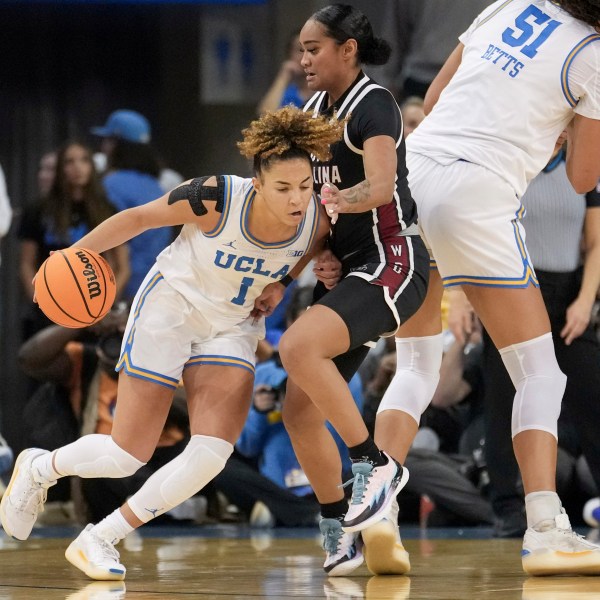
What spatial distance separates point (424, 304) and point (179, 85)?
5.02 metres

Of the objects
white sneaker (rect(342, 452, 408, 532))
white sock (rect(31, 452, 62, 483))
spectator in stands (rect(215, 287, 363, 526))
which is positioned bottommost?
spectator in stands (rect(215, 287, 363, 526))

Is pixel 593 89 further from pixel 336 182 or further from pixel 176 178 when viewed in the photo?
pixel 176 178

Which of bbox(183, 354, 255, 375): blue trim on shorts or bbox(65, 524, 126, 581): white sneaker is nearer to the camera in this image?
bbox(65, 524, 126, 581): white sneaker

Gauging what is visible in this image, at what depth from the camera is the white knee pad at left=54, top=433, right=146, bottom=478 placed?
4.02 m

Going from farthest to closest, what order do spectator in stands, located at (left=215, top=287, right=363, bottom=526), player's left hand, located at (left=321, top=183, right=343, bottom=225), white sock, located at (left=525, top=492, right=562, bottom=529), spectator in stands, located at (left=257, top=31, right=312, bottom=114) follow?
spectator in stands, located at (left=257, top=31, right=312, bottom=114) < spectator in stands, located at (left=215, top=287, right=363, bottom=526) < white sock, located at (left=525, top=492, right=562, bottom=529) < player's left hand, located at (left=321, top=183, right=343, bottom=225)

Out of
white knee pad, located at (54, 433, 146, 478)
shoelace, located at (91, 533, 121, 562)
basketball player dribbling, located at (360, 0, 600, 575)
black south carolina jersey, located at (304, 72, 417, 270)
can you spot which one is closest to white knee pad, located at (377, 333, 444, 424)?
basketball player dribbling, located at (360, 0, 600, 575)

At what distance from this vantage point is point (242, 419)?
4059 millimetres

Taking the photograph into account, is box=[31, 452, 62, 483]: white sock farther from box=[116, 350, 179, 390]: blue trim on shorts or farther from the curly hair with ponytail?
the curly hair with ponytail

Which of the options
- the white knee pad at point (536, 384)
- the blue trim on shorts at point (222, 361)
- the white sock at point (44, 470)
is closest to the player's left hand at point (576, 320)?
the white knee pad at point (536, 384)

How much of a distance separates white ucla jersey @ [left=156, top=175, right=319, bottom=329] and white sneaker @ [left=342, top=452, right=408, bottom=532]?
2.28ft

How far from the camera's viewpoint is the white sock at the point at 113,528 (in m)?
3.96

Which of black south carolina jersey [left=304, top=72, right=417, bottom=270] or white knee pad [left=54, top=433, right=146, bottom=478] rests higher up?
black south carolina jersey [left=304, top=72, right=417, bottom=270]

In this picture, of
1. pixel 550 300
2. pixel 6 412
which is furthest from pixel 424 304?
pixel 6 412

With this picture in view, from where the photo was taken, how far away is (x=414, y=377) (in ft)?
13.9
